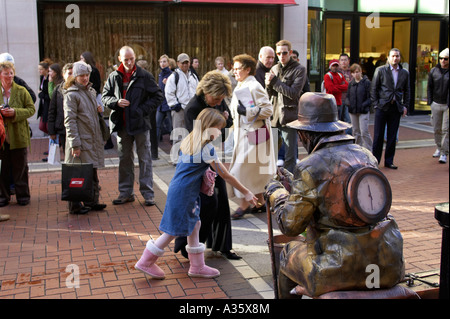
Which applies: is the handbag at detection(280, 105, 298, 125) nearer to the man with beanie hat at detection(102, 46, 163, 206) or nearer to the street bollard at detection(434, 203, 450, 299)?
the man with beanie hat at detection(102, 46, 163, 206)

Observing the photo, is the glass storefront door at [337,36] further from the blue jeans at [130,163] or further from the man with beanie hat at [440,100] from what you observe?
the blue jeans at [130,163]

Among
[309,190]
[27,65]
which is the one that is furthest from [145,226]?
[27,65]

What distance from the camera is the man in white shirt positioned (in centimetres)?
953

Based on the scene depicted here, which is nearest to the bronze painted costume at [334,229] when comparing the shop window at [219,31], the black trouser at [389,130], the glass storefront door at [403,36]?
the black trouser at [389,130]

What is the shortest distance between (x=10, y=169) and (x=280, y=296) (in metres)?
5.32

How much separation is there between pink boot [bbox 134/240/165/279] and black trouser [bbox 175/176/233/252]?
1.43 ft

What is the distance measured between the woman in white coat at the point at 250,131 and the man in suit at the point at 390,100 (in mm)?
3707

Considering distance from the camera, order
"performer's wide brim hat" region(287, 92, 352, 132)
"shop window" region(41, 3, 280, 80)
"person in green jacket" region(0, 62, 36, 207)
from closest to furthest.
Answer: "performer's wide brim hat" region(287, 92, 352, 132) < "person in green jacket" region(0, 62, 36, 207) < "shop window" region(41, 3, 280, 80)

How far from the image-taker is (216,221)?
5176 millimetres

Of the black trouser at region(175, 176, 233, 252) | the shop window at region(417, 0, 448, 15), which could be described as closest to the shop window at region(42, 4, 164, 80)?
the shop window at region(417, 0, 448, 15)

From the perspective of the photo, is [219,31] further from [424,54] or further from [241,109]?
[241,109]

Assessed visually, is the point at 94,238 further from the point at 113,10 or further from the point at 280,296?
the point at 113,10

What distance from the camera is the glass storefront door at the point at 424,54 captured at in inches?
687

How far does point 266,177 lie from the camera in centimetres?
661
